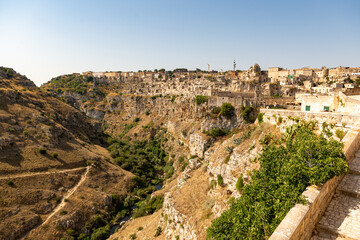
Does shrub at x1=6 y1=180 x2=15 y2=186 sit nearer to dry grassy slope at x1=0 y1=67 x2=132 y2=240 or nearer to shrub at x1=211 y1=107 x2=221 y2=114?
dry grassy slope at x1=0 y1=67 x2=132 y2=240

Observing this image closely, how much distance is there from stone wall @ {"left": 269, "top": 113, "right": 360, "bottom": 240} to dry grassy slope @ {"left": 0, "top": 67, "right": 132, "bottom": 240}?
34138mm

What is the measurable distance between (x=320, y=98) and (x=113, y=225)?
33.8 meters

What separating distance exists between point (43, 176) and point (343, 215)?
41689 millimetres

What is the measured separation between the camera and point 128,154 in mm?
57219

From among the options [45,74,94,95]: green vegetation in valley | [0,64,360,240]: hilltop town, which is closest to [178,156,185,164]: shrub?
[0,64,360,240]: hilltop town

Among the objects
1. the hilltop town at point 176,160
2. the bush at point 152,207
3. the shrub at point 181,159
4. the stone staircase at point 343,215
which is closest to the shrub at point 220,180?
the hilltop town at point 176,160

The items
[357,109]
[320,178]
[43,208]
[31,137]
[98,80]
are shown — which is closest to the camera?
[320,178]

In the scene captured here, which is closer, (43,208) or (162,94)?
(43,208)

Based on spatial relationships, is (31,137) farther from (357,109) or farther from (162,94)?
(357,109)

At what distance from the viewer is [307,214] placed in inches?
236

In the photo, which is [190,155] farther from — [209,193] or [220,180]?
[220,180]

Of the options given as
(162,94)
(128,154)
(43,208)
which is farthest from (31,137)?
(162,94)

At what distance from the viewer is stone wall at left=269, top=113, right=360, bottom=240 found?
211 inches

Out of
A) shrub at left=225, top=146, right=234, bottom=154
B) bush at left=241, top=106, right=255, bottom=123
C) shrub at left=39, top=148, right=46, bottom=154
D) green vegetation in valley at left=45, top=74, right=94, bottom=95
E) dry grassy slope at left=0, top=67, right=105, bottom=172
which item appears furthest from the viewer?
green vegetation in valley at left=45, top=74, right=94, bottom=95
